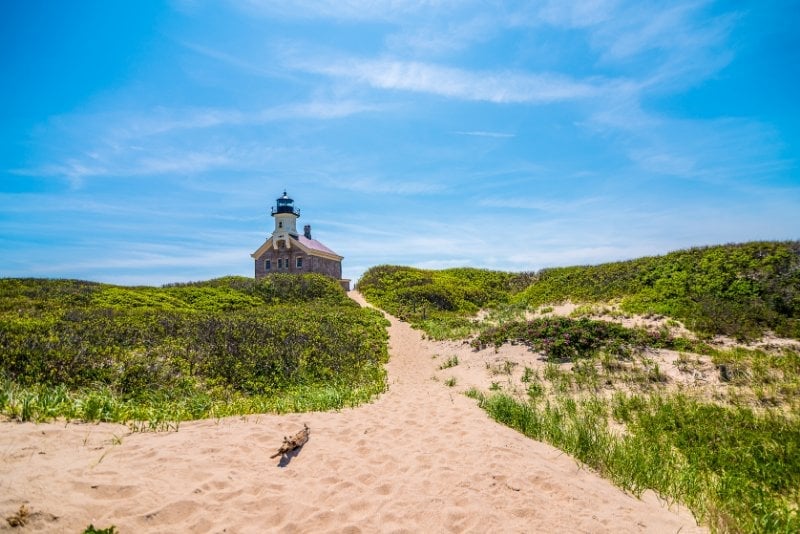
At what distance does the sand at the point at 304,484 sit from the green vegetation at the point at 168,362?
1.31 m

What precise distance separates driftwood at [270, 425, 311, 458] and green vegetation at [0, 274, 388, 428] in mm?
2307

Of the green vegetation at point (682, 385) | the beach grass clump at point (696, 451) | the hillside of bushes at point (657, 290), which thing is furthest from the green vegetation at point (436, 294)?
the beach grass clump at point (696, 451)

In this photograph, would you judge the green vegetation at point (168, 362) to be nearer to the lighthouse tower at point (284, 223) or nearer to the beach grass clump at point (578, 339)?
the beach grass clump at point (578, 339)

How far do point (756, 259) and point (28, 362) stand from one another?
104ft

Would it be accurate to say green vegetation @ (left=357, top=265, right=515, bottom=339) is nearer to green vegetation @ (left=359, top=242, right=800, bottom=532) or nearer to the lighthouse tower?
green vegetation @ (left=359, top=242, right=800, bottom=532)

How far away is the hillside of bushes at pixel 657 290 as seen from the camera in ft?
54.2

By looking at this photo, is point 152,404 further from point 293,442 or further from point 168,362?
point 293,442

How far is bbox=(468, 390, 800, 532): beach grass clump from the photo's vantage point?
181 inches

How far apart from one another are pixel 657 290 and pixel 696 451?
19.6 m

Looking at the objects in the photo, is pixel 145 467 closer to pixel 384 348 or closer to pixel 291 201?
pixel 384 348

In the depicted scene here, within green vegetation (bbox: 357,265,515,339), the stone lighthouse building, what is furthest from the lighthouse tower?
green vegetation (bbox: 357,265,515,339)

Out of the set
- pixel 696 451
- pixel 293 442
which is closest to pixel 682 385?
pixel 696 451

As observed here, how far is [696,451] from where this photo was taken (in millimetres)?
6320

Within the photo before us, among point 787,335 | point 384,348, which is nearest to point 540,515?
point 384,348
